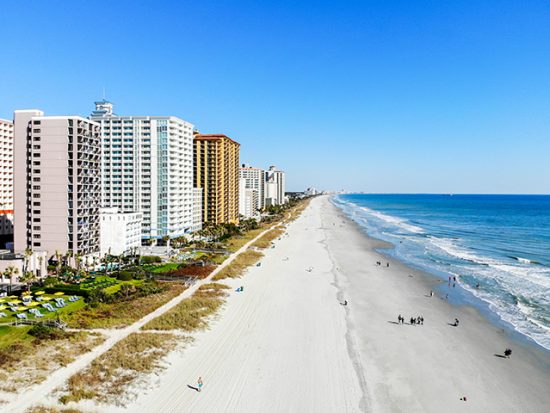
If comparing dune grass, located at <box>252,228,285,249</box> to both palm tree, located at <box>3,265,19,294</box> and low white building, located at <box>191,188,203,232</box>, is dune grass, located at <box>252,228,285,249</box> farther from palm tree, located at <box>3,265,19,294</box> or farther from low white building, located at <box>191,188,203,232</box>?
palm tree, located at <box>3,265,19,294</box>

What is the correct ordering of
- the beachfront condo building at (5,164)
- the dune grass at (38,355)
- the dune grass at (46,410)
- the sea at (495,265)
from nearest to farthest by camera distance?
the dune grass at (46,410) → the dune grass at (38,355) → the sea at (495,265) → the beachfront condo building at (5,164)

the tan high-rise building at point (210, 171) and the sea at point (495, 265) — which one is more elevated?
the tan high-rise building at point (210, 171)

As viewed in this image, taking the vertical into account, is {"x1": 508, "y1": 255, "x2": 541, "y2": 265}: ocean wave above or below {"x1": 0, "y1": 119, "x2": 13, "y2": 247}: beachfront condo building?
below

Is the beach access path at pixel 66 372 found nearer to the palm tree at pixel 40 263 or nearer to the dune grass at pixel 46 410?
the dune grass at pixel 46 410

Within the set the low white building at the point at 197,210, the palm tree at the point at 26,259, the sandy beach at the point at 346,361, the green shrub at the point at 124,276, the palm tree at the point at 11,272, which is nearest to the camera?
the sandy beach at the point at 346,361

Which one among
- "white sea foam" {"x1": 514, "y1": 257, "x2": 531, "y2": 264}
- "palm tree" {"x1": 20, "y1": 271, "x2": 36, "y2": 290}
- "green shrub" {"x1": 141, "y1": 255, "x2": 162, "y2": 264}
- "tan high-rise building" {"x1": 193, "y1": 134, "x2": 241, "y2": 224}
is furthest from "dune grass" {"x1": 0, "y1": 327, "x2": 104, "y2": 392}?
"tan high-rise building" {"x1": 193, "y1": 134, "x2": 241, "y2": 224}

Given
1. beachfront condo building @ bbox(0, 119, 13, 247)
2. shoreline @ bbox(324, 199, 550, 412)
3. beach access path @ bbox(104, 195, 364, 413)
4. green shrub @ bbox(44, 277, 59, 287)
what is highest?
beachfront condo building @ bbox(0, 119, 13, 247)

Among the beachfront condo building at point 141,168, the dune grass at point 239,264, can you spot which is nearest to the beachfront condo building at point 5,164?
the beachfront condo building at point 141,168
